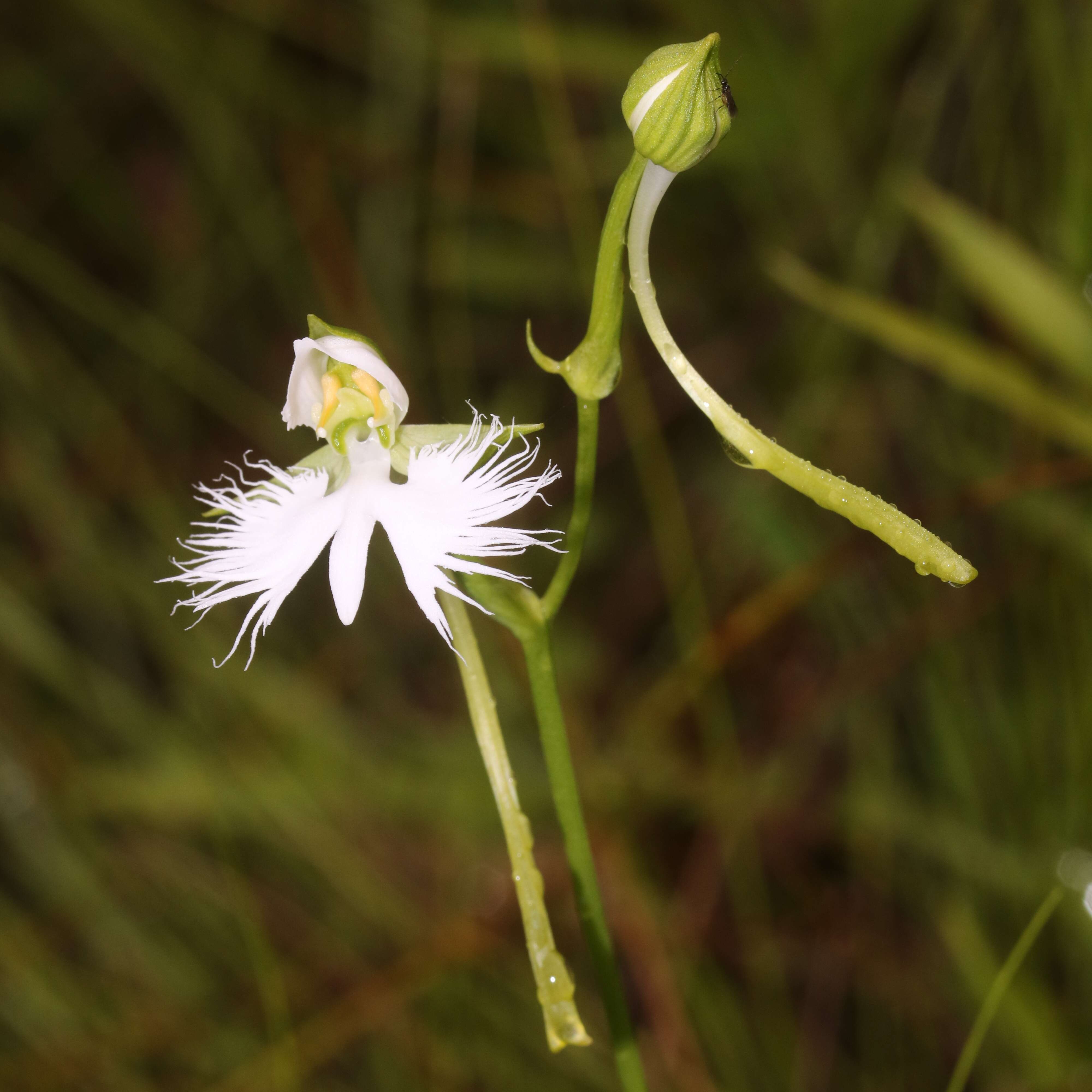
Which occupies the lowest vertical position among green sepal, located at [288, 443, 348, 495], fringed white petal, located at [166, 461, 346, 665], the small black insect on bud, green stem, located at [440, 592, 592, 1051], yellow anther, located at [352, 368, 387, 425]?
green stem, located at [440, 592, 592, 1051]

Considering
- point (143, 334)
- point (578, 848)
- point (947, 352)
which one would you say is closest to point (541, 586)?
point (143, 334)

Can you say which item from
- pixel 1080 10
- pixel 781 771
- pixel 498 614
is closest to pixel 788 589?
pixel 781 771

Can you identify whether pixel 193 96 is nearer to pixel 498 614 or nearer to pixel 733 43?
pixel 733 43

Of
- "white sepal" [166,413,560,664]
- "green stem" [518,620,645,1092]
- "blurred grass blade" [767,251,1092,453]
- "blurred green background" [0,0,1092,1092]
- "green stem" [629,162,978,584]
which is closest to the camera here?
"green stem" [629,162,978,584]

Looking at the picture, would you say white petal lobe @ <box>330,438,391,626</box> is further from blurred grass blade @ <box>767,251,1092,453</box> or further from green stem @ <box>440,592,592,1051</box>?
blurred grass blade @ <box>767,251,1092,453</box>

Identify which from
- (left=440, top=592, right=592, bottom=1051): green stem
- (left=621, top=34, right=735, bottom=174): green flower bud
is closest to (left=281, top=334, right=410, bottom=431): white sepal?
(left=440, top=592, right=592, bottom=1051): green stem

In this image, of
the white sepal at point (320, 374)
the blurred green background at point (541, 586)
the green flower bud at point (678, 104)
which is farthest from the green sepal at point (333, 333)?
the blurred green background at point (541, 586)

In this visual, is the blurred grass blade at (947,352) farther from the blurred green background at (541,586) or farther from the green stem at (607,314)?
the green stem at (607,314)
